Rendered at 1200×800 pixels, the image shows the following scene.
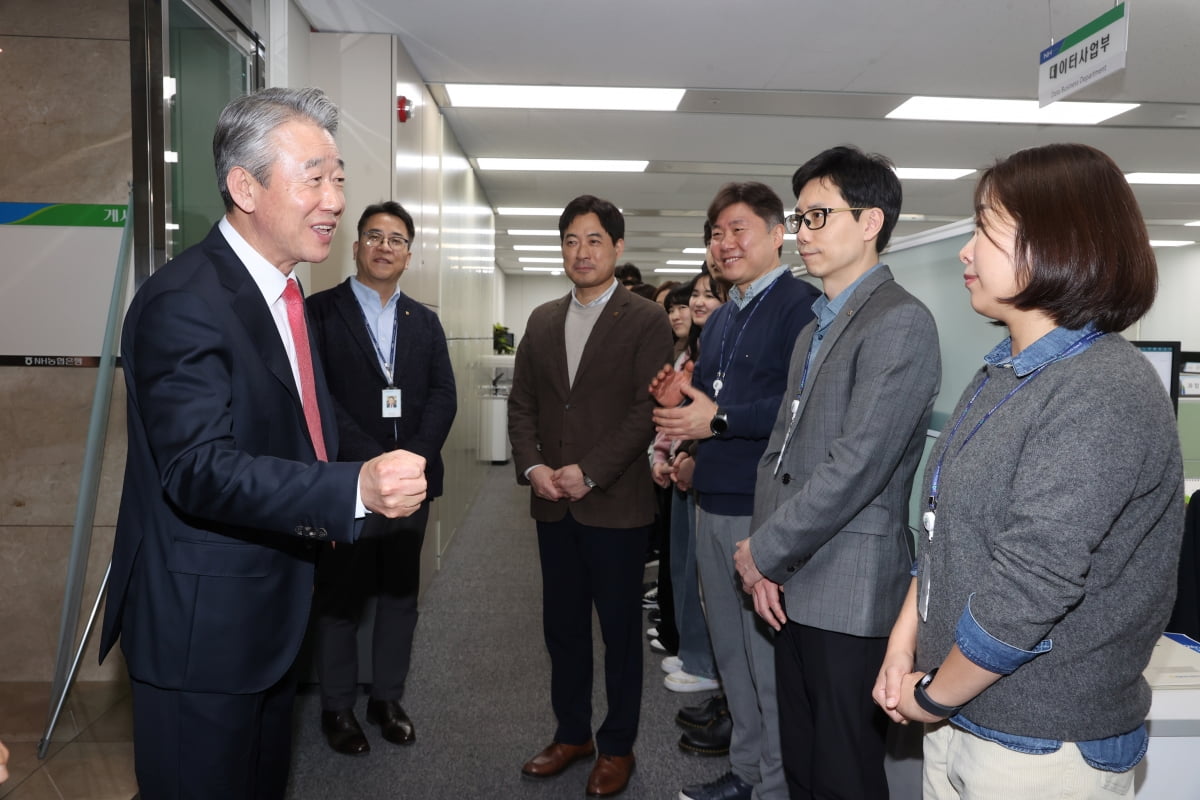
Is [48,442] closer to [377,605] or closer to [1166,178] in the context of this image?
[377,605]

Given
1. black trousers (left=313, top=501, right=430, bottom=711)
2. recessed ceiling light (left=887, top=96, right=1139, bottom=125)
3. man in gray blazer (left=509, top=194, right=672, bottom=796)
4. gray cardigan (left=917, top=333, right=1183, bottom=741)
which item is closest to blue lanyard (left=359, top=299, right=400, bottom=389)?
black trousers (left=313, top=501, right=430, bottom=711)

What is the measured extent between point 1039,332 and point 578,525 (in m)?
1.59

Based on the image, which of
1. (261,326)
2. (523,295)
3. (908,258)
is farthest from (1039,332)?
(523,295)

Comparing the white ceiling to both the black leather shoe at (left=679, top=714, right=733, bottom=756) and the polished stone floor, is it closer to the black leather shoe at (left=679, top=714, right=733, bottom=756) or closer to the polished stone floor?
the black leather shoe at (left=679, top=714, right=733, bottom=756)

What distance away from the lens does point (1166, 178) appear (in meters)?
7.26

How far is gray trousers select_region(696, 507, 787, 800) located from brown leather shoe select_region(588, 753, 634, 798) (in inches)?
13.8

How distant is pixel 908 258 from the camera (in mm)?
2629

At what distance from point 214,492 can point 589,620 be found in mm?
1590

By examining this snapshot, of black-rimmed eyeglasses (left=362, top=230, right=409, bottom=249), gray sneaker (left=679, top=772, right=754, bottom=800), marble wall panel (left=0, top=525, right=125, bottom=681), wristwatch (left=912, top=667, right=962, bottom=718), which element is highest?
black-rimmed eyeglasses (left=362, top=230, right=409, bottom=249)

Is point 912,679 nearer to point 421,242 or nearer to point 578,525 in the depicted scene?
Answer: point 578,525

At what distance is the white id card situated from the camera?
2.90m

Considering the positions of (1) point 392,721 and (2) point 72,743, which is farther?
(1) point 392,721

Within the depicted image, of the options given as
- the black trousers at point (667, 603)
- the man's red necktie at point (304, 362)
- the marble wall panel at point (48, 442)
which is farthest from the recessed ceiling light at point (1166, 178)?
the marble wall panel at point (48, 442)

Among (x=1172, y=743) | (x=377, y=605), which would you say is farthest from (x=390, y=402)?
(x=1172, y=743)
